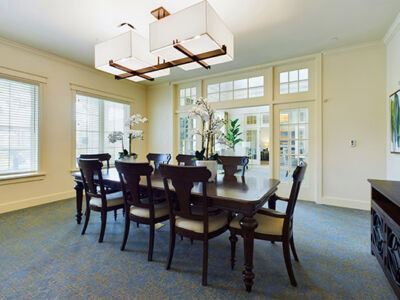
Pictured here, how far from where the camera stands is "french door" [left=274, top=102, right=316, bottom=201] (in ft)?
13.1

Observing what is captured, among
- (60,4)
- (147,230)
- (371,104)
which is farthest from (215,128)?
(371,104)

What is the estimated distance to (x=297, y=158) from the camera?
4.12 m

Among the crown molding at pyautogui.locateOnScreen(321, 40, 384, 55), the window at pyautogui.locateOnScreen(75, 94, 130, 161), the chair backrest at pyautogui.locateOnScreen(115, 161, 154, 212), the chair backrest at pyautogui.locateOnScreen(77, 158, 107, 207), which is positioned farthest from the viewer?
the window at pyautogui.locateOnScreen(75, 94, 130, 161)

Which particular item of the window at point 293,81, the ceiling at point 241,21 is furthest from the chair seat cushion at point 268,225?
the window at point 293,81

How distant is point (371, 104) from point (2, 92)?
6240mm

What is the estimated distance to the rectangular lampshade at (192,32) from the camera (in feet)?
6.34

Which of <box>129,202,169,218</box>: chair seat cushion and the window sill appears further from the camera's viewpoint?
the window sill

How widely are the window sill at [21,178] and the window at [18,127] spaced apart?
0.31 feet

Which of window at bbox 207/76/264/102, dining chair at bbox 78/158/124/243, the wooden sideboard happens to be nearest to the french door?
window at bbox 207/76/264/102

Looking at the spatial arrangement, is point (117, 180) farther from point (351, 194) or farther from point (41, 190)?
point (351, 194)

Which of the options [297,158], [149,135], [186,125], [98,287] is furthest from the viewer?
[149,135]

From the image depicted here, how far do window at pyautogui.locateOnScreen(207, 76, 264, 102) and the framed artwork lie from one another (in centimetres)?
214

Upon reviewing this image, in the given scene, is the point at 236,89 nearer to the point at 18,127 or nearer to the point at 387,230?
the point at 387,230

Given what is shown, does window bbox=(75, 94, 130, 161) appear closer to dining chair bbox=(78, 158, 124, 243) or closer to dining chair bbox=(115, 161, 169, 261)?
dining chair bbox=(78, 158, 124, 243)
